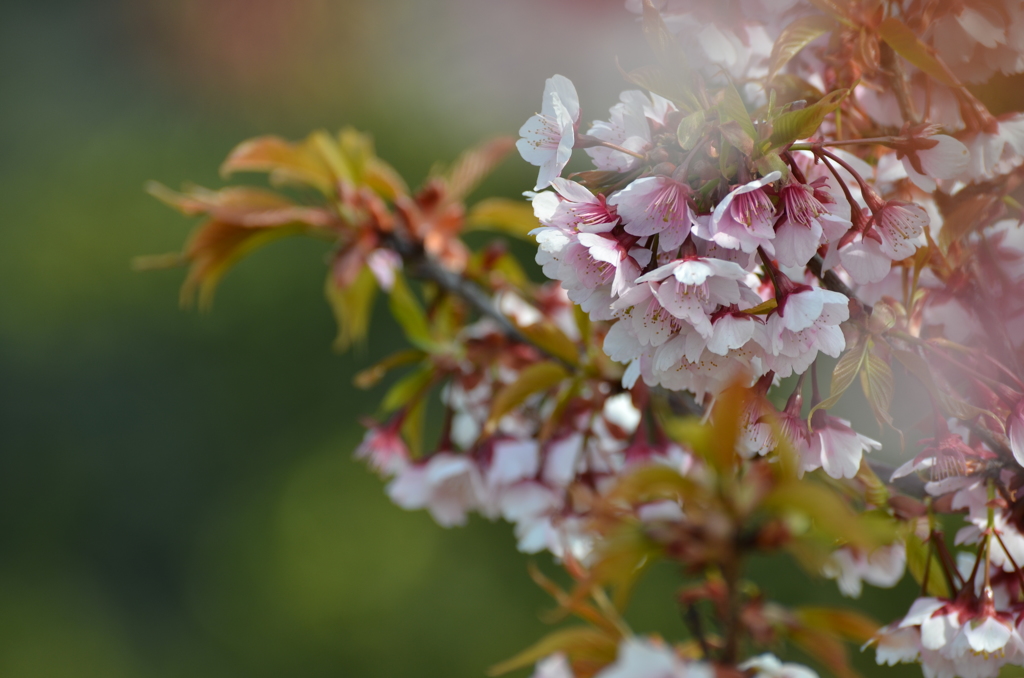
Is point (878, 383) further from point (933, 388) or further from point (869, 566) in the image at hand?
point (869, 566)

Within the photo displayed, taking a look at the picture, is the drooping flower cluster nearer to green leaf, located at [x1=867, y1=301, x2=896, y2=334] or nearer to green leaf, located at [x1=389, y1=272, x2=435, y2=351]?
green leaf, located at [x1=867, y1=301, x2=896, y2=334]

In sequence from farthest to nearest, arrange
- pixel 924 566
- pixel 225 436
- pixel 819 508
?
pixel 225 436, pixel 924 566, pixel 819 508

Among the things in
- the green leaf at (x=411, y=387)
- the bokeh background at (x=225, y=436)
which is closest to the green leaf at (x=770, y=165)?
the green leaf at (x=411, y=387)

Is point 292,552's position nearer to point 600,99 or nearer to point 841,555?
point 600,99

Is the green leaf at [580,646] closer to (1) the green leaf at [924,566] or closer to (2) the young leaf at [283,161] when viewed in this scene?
(1) the green leaf at [924,566]

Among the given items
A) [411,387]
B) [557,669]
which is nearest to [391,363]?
[411,387]

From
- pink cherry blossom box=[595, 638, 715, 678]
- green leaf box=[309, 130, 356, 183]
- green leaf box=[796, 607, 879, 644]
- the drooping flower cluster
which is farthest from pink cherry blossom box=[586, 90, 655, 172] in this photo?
green leaf box=[309, 130, 356, 183]
